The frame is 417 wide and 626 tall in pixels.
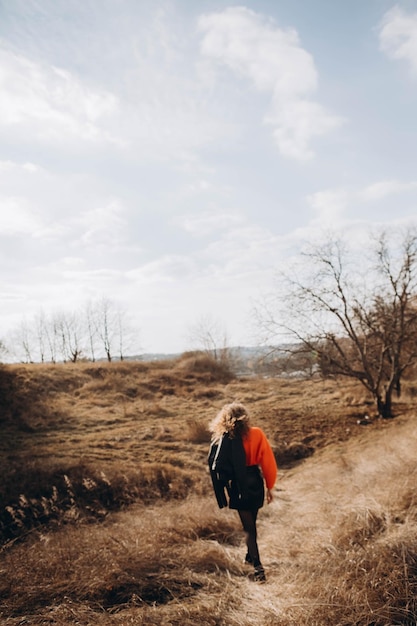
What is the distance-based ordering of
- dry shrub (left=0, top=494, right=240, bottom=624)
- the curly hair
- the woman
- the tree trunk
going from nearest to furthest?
1. dry shrub (left=0, top=494, right=240, bottom=624)
2. the woman
3. the curly hair
4. the tree trunk

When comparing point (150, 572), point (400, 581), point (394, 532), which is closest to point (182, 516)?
point (150, 572)

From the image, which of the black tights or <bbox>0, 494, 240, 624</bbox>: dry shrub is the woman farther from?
<bbox>0, 494, 240, 624</bbox>: dry shrub

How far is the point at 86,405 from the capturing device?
18391 millimetres

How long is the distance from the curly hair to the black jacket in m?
0.07

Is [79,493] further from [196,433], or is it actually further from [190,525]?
[196,433]

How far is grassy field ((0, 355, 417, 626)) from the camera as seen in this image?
10.7 ft

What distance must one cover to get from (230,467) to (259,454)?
1.30 ft

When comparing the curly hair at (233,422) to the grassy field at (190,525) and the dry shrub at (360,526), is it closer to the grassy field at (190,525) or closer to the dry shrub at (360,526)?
the grassy field at (190,525)

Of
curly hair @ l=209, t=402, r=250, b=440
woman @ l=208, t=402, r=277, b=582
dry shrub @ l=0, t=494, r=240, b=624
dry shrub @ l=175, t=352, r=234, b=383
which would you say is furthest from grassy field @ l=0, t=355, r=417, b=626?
dry shrub @ l=175, t=352, r=234, b=383

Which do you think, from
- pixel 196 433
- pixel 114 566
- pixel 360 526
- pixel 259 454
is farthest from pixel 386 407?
pixel 114 566

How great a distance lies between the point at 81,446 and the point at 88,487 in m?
4.28

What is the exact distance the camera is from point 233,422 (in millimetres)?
4793

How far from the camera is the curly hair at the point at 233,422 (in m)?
4.79

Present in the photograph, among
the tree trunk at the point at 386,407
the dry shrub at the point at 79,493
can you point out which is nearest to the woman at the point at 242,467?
the dry shrub at the point at 79,493
